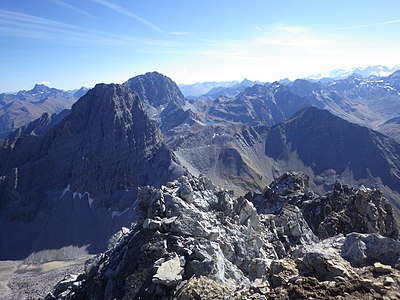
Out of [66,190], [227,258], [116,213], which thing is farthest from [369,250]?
[66,190]

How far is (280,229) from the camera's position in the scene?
189 ft

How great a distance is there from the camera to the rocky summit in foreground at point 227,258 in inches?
885

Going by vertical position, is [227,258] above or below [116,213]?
above

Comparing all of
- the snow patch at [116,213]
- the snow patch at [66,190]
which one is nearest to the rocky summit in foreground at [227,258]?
the snow patch at [116,213]

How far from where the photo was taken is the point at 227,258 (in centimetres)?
3756

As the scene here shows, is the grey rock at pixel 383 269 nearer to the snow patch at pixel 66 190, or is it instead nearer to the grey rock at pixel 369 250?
the grey rock at pixel 369 250

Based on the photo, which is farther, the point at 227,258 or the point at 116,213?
the point at 116,213

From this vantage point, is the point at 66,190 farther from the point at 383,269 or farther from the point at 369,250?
the point at 383,269

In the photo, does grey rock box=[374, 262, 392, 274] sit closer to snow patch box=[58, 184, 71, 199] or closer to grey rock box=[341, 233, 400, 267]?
grey rock box=[341, 233, 400, 267]

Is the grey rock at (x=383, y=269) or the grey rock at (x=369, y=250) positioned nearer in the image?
the grey rock at (x=383, y=269)

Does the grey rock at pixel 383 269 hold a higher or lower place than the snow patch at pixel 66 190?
higher

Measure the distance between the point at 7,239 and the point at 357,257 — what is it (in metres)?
184

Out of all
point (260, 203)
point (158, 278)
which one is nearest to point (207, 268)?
point (158, 278)

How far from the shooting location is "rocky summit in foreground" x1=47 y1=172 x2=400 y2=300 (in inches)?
885
